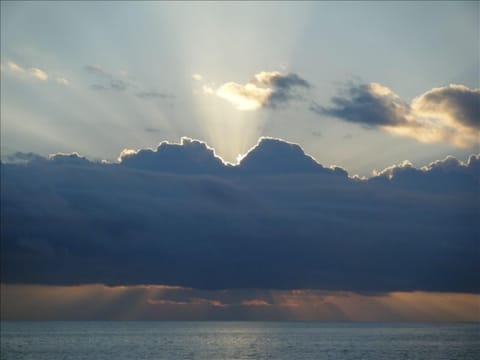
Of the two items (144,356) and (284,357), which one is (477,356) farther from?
(144,356)

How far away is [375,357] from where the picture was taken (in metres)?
196

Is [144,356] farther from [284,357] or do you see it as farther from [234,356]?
[284,357]

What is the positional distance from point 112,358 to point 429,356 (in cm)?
9023

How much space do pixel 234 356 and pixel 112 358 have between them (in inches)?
1382

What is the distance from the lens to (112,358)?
193125mm

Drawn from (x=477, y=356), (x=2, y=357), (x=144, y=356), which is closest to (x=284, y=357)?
(x=144, y=356)

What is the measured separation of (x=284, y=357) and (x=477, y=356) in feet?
176

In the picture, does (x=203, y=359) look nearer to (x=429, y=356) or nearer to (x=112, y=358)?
(x=112, y=358)

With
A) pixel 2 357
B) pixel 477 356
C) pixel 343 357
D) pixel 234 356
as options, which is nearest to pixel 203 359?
pixel 234 356

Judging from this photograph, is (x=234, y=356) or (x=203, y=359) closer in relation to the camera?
(x=203, y=359)

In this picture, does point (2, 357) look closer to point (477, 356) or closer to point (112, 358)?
point (112, 358)

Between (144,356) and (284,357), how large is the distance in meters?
41.0

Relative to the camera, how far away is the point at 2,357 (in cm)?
19475

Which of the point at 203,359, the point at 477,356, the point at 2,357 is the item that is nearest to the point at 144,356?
the point at 203,359
